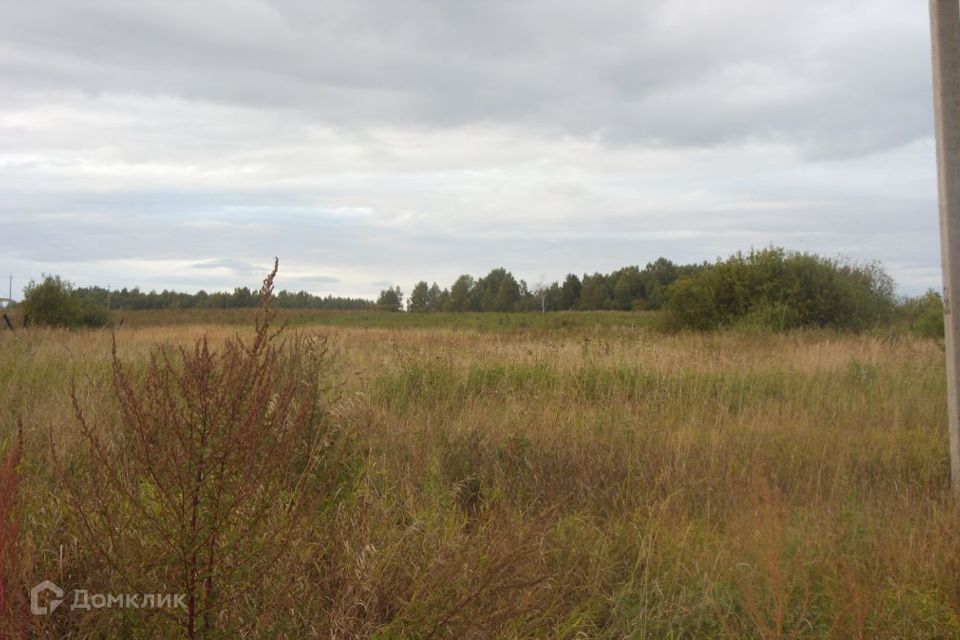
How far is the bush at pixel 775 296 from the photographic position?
89.0ft

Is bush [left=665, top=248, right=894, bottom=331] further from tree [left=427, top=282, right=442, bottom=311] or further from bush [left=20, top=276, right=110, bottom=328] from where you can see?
tree [left=427, top=282, right=442, bottom=311]

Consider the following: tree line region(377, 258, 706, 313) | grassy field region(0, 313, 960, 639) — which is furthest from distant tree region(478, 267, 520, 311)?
grassy field region(0, 313, 960, 639)

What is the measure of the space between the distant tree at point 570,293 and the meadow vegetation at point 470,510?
7547 centimetres

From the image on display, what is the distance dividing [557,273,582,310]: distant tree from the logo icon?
80.9 m

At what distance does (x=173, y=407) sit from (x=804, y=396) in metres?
8.12

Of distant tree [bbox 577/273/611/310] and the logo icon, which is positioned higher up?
distant tree [bbox 577/273/611/310]

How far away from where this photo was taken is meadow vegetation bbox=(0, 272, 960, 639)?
270 cm

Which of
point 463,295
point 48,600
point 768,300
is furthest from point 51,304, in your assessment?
point 463,295

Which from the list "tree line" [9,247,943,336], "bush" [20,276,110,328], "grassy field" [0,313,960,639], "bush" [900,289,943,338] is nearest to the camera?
"grassy field" [0,313,960,639]

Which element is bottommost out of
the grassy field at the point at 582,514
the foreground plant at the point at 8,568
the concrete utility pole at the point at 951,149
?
the grassy field at the point at 582,514

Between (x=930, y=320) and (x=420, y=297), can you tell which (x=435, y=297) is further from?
(x=930, y=320)

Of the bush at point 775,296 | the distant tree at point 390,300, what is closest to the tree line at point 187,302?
the distant tree at point 390,300

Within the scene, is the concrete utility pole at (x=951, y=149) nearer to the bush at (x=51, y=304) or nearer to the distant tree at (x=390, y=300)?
the bush at (x=51, y=304)

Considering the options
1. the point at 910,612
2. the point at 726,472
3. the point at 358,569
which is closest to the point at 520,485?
the point at 726,472
